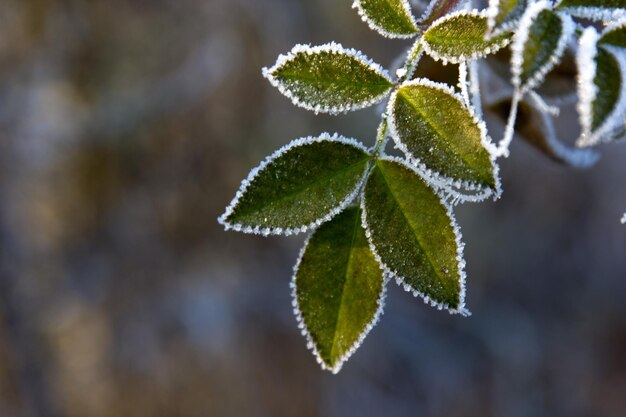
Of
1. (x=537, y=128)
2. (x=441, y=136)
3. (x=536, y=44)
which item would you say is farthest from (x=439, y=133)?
(x=537, y=128)

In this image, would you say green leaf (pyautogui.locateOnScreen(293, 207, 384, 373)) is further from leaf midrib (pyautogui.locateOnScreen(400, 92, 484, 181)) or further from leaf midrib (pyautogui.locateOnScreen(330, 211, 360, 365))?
leaf midrib (pyautogui.locateOnScreen(400, 92, 484, 181))

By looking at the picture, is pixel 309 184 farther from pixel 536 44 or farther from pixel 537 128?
pixel 537 128

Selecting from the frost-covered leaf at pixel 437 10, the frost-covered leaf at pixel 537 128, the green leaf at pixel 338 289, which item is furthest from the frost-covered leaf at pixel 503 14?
the frost-covered leaf at pixel 537 128

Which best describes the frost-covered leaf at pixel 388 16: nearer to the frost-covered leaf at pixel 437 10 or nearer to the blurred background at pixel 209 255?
the frost-covered leaf at pixel 437 10

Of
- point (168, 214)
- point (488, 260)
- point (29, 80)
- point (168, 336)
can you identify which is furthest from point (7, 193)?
point (488, 260)

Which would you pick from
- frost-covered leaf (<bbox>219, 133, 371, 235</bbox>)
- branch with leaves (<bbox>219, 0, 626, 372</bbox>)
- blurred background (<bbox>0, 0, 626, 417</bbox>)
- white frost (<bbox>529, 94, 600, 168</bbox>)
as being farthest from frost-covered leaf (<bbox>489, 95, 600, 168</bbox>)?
blurred background (<bbox>0, 0, 626, 417</bbox>)
